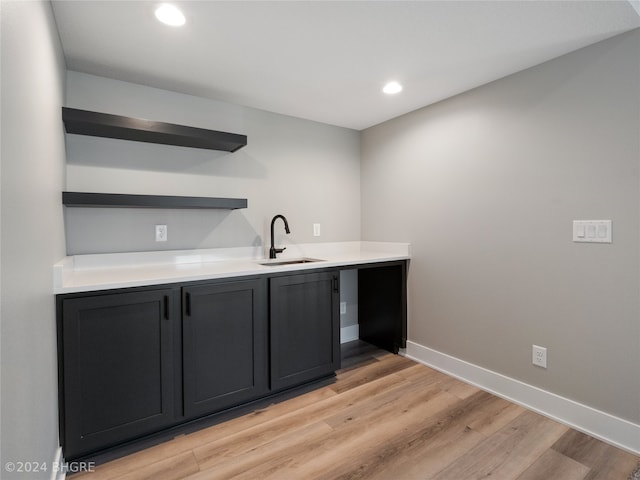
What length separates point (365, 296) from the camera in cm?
325

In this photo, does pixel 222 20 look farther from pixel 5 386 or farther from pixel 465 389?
pixel 465 389

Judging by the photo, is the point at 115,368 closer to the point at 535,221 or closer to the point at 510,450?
the point at 510,450

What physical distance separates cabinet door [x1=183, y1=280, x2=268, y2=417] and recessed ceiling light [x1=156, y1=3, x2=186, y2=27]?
4.44 ft

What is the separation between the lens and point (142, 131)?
1977 millimetres

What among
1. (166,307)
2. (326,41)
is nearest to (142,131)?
→ (166,307)

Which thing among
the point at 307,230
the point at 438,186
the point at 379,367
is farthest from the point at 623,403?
the point at 307,230

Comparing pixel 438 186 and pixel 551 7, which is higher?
pixel 551 7

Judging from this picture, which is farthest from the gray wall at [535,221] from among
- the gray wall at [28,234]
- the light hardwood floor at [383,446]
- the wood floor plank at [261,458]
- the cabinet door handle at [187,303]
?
the gray wall at [28,234]

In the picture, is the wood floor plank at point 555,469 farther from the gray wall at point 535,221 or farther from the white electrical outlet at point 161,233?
the white electrical outlet at point 161,233

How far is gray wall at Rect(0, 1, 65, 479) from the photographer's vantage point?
2.83 ft

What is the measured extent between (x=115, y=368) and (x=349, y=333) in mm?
2158

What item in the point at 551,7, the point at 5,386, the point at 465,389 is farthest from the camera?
the point at 465,389

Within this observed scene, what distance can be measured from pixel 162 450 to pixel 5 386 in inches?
43.9

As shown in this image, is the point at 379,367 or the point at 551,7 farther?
the point at 379,367
